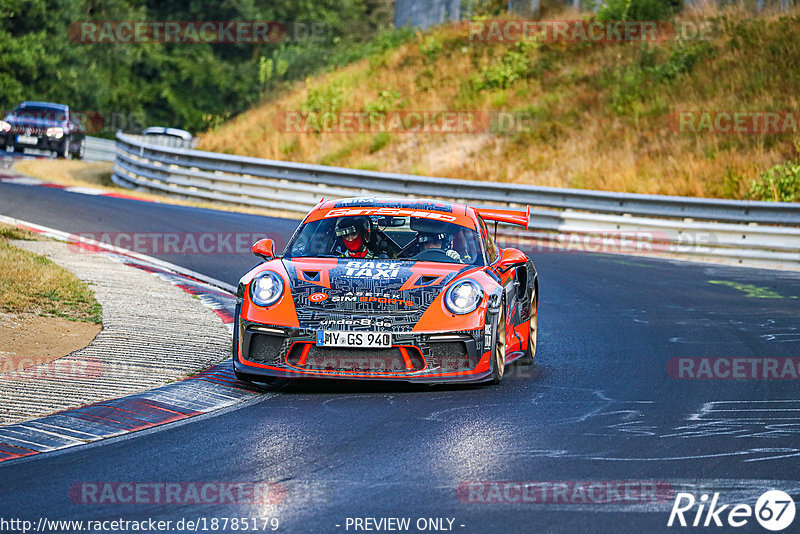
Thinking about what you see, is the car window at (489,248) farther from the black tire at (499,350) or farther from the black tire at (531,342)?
the black tire at (499,350)

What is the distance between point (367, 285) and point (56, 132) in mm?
30434

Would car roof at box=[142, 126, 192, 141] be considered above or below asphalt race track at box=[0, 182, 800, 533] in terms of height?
above

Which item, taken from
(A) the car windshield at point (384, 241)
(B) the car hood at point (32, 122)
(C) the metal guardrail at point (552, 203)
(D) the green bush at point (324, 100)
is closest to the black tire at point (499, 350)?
(A) the car windshield at point (384, 241)

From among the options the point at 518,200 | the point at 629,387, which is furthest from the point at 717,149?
the point at 629,387

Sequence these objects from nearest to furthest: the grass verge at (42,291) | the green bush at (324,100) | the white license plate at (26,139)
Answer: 1. the grass verge at (42,291)
2. the green bush at (324,100)
3. the white license plate at (26,139)

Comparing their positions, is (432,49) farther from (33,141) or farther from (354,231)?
(354,231)

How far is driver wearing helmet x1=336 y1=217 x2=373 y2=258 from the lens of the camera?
9.25 meters

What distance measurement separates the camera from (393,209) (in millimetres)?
9617

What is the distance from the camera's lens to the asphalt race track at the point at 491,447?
210 inches

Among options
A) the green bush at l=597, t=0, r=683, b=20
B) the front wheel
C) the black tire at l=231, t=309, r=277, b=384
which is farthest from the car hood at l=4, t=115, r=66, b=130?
the black tire at l=231, t=309, r=277, b=384

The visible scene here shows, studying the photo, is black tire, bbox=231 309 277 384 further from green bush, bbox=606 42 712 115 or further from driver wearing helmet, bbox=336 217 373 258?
green bush, bbox=606 42 712 115

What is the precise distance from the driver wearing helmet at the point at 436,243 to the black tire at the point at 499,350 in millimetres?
672

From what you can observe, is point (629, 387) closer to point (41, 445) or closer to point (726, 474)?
point (726, 474)

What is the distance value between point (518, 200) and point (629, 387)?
1282cm
